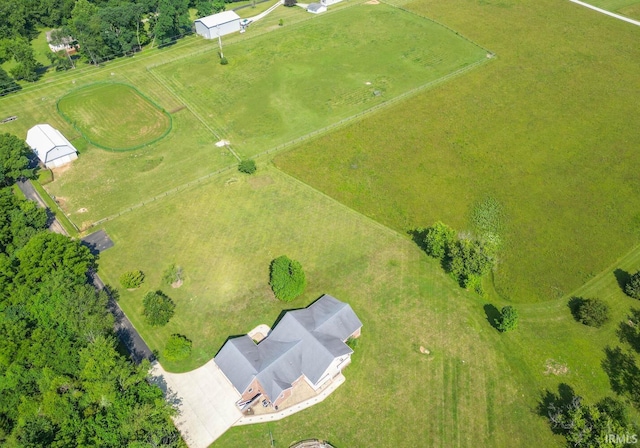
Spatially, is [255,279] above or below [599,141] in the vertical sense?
below

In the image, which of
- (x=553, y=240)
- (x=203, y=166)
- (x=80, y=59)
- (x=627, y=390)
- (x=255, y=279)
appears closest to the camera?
(x=627, y=390)

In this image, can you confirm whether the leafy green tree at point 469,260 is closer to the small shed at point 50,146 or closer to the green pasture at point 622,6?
the small shed at point 50,146

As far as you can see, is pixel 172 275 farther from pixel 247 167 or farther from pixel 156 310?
pixel 247 167

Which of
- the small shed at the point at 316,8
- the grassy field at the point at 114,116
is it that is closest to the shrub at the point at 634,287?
the grassy field at the point at 114,116

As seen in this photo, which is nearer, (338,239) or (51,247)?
(51,247)

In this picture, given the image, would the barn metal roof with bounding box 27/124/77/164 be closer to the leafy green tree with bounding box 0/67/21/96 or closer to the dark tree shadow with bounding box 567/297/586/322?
the leafy green tree with bounding box 0/67/21/96

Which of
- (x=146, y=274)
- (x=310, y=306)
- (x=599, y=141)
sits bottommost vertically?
(x=146, y=274)

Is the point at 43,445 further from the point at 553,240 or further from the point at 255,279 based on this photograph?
the point at 553,240

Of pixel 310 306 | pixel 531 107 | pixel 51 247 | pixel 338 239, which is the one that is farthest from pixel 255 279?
pixel 531 107
